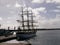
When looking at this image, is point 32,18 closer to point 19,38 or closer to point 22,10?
point 22,10

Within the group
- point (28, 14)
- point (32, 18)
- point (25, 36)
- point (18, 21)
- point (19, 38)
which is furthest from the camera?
point (32, 18)

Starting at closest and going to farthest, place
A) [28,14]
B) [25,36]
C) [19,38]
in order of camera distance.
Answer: [19,38], [25,36], [28,14]

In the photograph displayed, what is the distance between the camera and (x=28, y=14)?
7619 cm

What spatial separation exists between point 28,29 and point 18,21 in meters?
6.15

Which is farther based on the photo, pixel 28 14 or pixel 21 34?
pixel 28 14

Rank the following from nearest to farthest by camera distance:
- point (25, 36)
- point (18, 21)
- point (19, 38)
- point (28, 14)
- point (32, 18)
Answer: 1. point (19, 38)
2. point (25, 36)
3. point (18, 21)
4. point (28, 14)
5. point (32, 18)

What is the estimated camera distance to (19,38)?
59562mm

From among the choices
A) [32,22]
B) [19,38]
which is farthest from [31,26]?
[19,38]

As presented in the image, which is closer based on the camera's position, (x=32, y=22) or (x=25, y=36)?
(x=25, y=36)

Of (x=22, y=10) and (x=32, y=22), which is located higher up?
(x=22, y=10)

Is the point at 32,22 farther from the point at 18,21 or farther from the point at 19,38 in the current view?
the point at 19,38

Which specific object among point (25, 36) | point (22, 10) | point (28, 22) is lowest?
point (25, 36)

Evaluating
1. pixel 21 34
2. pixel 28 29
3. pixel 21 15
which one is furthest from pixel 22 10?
pixel 21 34

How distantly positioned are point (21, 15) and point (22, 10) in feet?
7.17
